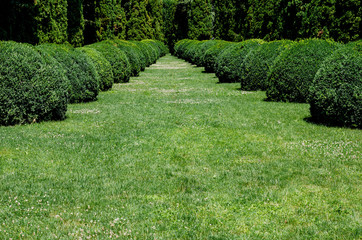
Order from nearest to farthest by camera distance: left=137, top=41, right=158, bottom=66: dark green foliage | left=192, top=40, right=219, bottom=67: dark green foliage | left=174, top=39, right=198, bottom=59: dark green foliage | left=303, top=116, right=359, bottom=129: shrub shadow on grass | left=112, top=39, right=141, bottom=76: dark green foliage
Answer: left=303, top=116, right=359, bottom=129: shrub shadow on grass
left=112, top=39, right=141, bottom=76: dark green foliage
left=192, top=40, right=219, bottom=67: dark green foliage
left=137, top=41, right=158, bottom=66: dark green foliage
left=174, top=39, right=198, bottom=59: dark green foliage

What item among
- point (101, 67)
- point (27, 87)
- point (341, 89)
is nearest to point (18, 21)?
point (101, 67)

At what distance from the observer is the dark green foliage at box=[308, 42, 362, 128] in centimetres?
841

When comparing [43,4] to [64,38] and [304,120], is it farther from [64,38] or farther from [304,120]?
[304,120]

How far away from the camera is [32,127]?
341 inches

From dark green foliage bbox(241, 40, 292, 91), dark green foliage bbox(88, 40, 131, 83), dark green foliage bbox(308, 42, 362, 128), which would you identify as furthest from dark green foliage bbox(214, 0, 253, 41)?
dark green foliage bbox(308, 42, 362, 128)

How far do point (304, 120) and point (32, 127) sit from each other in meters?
7.32

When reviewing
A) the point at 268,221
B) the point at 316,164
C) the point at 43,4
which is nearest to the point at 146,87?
the point at 43,4

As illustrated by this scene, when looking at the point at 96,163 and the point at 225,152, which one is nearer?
the point at 96,163

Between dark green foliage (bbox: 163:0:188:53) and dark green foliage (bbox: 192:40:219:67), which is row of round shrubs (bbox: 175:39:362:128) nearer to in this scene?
dark green foliage (bbox: 192:40:219:67)

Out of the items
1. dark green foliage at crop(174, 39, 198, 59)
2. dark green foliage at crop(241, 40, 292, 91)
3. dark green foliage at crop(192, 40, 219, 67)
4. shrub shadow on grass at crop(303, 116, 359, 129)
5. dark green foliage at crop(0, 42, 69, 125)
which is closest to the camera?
dark green foliage at crop(0, 42, 69, 125)

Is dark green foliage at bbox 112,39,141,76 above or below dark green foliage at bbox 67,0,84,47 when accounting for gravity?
Answer: below

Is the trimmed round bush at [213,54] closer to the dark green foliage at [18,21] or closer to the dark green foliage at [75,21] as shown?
the dark green foliage at [75,21]

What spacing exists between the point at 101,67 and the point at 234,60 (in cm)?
739

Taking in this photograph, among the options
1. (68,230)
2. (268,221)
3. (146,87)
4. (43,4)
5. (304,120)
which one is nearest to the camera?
(68,230)
